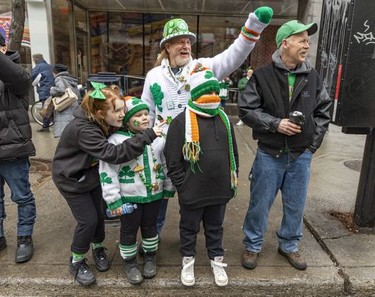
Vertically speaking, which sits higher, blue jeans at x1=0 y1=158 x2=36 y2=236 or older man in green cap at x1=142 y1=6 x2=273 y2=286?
older man in green cap at x1=142 y1=6 x2=273 y2=286

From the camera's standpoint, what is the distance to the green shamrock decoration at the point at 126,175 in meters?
2.61

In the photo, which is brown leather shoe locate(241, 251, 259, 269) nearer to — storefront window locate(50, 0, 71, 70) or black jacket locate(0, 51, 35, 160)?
black jacket locate(0, 51, 35, 160)

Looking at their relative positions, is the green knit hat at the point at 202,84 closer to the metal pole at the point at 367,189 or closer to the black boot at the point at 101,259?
the black boot at the point at 101,259

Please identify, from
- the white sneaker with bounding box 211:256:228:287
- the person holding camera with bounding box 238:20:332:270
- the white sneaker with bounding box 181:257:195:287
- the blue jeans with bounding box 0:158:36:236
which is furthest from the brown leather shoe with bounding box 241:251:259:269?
the blue jeans with bounding box 0:158:36:236

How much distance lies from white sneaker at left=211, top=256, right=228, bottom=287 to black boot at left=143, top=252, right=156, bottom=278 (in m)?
0.47

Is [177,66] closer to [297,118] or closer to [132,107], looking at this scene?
[132,107]

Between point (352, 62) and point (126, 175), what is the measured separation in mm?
2098

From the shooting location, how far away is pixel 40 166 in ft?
18.5

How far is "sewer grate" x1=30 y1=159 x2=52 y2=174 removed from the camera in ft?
18.0

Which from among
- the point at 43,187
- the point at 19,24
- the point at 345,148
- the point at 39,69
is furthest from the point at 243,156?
the point at 39,69

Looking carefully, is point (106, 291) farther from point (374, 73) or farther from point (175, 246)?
point (374, 73)

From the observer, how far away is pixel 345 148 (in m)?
7.54

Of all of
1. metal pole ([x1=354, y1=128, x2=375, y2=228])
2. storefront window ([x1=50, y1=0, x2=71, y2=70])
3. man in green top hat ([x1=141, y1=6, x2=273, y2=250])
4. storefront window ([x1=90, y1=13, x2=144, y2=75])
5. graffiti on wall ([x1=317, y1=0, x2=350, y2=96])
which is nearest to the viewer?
man in green top hat ([x1=141, y1=6, x2=273, y2=250])

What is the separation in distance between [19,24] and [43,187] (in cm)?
232
